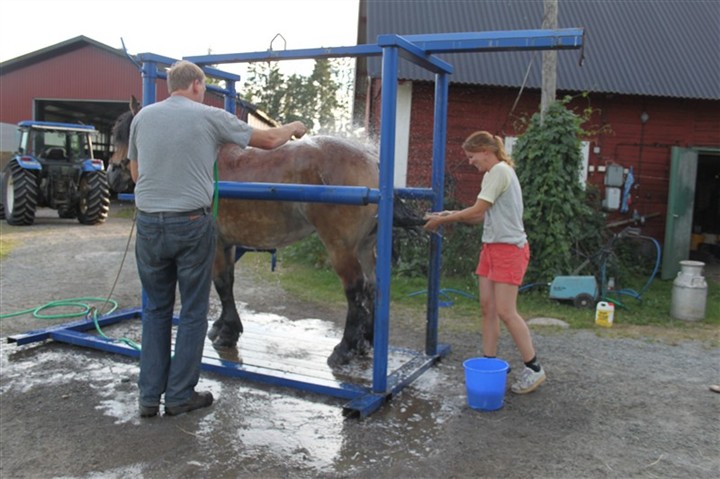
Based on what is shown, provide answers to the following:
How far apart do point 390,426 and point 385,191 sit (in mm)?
1410

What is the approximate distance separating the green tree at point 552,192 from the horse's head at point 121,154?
4.81 metres

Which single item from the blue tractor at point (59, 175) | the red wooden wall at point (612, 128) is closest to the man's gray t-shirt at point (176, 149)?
the red wooden wall at point (612, 128)

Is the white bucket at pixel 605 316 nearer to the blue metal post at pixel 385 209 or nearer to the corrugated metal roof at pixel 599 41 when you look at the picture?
the blue metal post at pixel 385 209

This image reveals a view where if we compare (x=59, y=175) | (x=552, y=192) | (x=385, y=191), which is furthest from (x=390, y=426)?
(x=59, y=175)

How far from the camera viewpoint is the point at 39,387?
4039mm

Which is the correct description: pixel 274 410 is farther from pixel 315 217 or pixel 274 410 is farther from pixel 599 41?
pixel 599 41

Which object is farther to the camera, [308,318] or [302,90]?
[302,90]

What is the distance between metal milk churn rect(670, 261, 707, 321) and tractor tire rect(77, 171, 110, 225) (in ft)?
41.4

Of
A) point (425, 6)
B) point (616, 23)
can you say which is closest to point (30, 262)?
point (425, 6)

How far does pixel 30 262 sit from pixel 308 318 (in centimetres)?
545

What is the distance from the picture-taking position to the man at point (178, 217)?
133 inches

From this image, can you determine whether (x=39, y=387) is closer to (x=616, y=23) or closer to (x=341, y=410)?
(x=341, y=410)

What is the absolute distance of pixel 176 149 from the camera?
11.0 feet

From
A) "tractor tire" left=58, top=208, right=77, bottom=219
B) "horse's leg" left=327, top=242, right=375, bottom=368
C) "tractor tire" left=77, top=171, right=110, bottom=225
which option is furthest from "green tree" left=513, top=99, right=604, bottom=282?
"tractor tire" left=58, top=208, right=77, bottom=219
